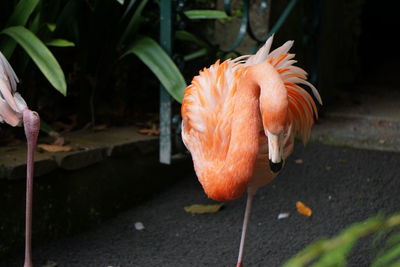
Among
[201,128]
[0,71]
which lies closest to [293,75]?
[201,128]

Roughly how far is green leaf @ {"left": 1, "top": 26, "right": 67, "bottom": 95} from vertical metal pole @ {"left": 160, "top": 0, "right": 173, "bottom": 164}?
763 millimetres

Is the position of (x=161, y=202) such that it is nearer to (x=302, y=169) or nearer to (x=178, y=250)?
(x=178, y=250)

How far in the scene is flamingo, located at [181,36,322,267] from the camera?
1.97m

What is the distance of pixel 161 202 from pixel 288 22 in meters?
1.84

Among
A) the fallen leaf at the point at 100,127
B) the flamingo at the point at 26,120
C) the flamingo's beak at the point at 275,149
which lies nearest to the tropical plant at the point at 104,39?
the fallen leaf at the point at 100,127

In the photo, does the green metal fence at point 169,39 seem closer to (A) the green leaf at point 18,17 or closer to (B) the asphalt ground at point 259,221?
(B) the asphalt ground at point 259,221

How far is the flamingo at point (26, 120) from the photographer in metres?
2.19

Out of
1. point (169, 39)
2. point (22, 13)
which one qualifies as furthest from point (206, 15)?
point (22, 13)

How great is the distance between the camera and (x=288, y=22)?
4562 millimetres

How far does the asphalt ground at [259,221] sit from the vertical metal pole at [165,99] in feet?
1.26

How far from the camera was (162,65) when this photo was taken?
11.4ft

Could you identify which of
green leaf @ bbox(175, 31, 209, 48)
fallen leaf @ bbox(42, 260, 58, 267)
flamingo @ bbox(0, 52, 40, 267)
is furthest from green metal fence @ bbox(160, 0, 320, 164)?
flamingo @ bbox(0, 52, 40, 267)

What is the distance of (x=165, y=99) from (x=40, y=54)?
2.83ft

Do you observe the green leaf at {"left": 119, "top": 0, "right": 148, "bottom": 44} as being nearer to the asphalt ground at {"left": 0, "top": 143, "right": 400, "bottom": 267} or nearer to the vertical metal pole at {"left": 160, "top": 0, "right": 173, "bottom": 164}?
the vertical metal pole at {"left": 160, "top": 0, "right": 173, "bottom": 164}
